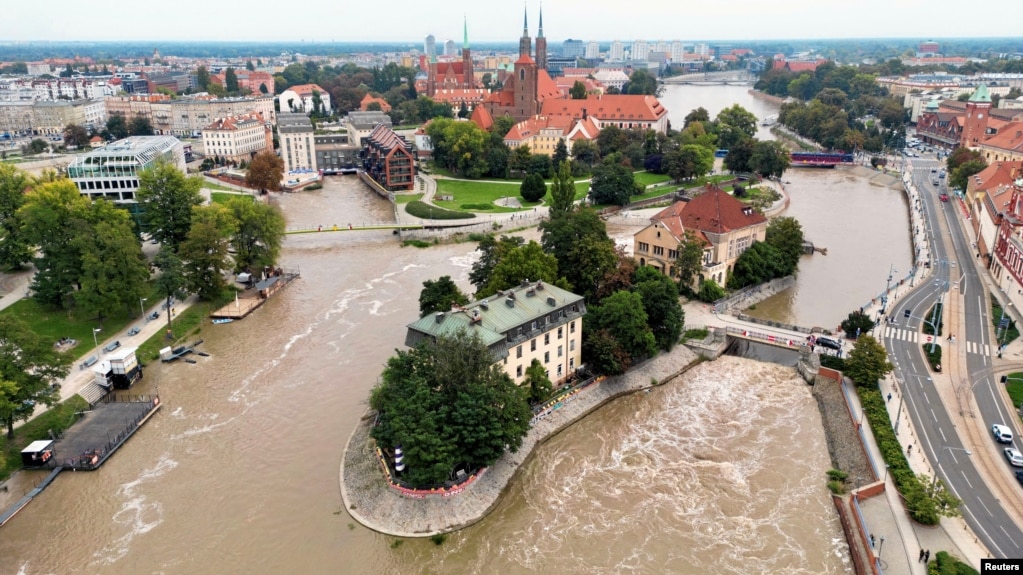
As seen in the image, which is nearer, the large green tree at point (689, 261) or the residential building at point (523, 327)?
the residential building at point (523, 327)

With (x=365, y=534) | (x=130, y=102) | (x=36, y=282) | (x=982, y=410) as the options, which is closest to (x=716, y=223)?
(x=982, y=410)

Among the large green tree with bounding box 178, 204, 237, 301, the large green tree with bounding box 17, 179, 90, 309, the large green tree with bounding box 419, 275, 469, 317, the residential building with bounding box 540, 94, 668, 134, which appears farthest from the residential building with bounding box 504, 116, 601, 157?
the large green tree with bounding box 419, 275, 469, 317

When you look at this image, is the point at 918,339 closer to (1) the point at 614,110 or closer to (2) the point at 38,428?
(2) the point at 38,428

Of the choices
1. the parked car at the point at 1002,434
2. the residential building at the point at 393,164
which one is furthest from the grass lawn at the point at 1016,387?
the residential building at the point at 393,164

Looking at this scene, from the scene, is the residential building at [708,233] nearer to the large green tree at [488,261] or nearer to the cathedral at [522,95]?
the large green tree at [488,261]

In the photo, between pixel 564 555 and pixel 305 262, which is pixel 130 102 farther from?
pixel 564 555

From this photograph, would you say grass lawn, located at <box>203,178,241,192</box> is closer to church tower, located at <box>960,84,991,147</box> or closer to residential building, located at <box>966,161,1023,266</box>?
residential building, located at <box>966,161,1023,266</box>
